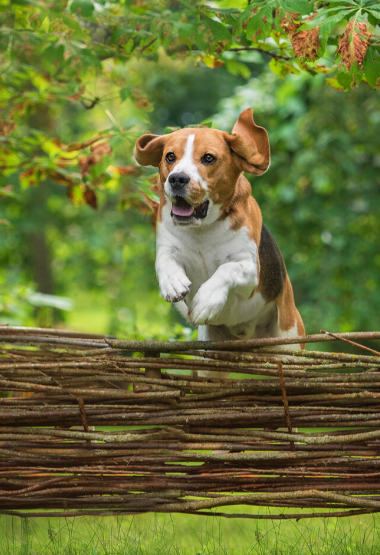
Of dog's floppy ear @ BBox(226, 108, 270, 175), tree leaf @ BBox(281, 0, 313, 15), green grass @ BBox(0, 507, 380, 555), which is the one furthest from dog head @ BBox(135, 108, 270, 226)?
green grass @ BBox(0, 507, 380, 555)

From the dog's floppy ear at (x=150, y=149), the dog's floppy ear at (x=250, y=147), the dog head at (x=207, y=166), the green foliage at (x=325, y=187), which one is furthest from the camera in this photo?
the green foliage at (x=325, y=187)

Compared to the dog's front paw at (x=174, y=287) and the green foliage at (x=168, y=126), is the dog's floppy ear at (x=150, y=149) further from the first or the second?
the dog's front paw at (x=174, y=287)

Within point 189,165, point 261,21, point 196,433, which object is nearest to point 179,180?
point 189,165

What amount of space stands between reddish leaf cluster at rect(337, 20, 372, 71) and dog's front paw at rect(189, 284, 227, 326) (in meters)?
0.88

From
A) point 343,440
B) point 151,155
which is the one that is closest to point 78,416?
point 343,440

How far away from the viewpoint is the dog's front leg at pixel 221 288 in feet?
7.14

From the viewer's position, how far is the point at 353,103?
18.3ft

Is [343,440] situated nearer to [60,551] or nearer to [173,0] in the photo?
[60,551]

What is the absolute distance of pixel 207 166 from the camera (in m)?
2.33

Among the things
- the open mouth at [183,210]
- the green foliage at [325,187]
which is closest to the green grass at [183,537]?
the open mouth at [183,210]

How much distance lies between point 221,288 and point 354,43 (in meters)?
0.93

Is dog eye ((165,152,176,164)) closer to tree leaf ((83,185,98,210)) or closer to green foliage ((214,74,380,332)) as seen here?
tree leaf ((83,185,98,210))

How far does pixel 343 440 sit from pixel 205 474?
0.47m

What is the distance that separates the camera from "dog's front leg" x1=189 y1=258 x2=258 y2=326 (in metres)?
2.18
